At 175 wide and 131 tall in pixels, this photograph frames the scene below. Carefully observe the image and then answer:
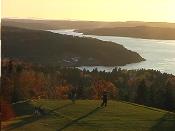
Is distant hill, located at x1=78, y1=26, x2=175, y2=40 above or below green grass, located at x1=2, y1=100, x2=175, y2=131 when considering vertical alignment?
above

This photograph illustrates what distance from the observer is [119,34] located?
193875 millimetres

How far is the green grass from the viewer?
70.7 ft

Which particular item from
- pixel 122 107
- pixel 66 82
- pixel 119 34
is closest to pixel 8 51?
pixel 66 82

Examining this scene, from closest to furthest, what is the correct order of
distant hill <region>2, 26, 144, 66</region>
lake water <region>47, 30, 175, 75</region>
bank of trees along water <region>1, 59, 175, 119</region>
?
bank of trees along water <region>1, 59, 175, 119</region> < lake water <region>47, 30, 175, 75</region> < distant hill <region>2, 26, 144, 66</region>

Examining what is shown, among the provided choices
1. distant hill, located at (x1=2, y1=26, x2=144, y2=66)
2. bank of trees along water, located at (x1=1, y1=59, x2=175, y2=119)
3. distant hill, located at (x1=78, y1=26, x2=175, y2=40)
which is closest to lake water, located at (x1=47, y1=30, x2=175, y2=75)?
distant hill, located at (x1=78, y1=26, x2=175, y2=40)

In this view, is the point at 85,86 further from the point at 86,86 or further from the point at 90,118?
the point at 90,118

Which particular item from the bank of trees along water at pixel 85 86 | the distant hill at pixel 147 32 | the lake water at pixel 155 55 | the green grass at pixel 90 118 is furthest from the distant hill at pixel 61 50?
the green grass at pixel 90 118

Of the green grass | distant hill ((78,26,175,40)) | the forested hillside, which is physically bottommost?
the forested hillside

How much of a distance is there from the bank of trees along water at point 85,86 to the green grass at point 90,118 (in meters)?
9.96

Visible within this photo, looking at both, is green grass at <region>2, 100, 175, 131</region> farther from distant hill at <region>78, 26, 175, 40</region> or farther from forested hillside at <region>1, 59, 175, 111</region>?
distant hill at <region>78, 26, 175, 40</region>

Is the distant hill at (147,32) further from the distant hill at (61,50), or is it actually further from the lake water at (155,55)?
the distant hill at (61,50)

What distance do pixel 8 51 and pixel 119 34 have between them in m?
69.2

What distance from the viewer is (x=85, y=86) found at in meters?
76.3

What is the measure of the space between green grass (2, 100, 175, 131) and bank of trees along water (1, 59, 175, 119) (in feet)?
32.7
